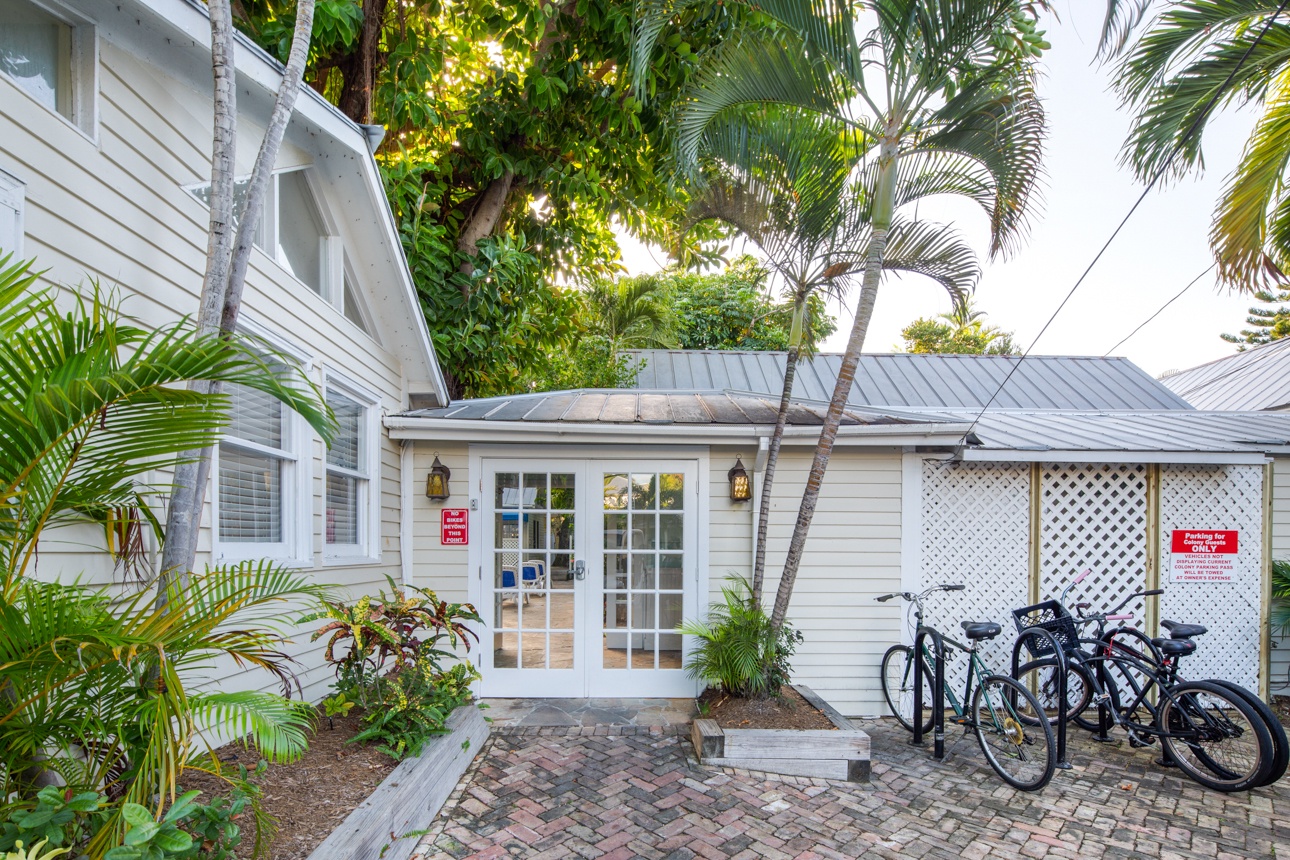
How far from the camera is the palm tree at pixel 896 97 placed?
4328mm

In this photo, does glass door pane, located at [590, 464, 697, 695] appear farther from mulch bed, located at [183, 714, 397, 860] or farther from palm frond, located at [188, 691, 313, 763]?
palm frond, located at [188, 691, 313, 763]

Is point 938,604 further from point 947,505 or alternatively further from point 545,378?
point 545,378

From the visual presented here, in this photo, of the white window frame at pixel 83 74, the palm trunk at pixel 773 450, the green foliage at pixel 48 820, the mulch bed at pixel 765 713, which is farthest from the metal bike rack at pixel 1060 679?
the white window frame at pixel 83 74

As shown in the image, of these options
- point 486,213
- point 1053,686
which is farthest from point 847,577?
point 486,213

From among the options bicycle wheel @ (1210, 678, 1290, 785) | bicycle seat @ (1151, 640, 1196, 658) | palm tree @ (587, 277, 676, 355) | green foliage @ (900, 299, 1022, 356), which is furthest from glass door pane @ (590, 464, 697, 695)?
green foliage @ (900, 299, 1022, 356)

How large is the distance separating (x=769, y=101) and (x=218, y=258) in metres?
3.53

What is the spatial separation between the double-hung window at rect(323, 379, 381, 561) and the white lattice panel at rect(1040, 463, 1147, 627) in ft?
17.3

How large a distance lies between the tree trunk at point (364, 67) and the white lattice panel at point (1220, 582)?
7474mm

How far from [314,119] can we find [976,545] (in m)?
5.51

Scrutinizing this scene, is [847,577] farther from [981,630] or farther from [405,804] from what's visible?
[405,804]

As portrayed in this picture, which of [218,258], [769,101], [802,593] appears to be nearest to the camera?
[218,258]

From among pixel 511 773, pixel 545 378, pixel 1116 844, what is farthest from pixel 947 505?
pixel 545 378

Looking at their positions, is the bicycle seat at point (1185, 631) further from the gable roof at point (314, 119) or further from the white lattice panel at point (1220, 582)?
the gable roof at point (314, 119)

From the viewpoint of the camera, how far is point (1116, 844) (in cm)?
351
